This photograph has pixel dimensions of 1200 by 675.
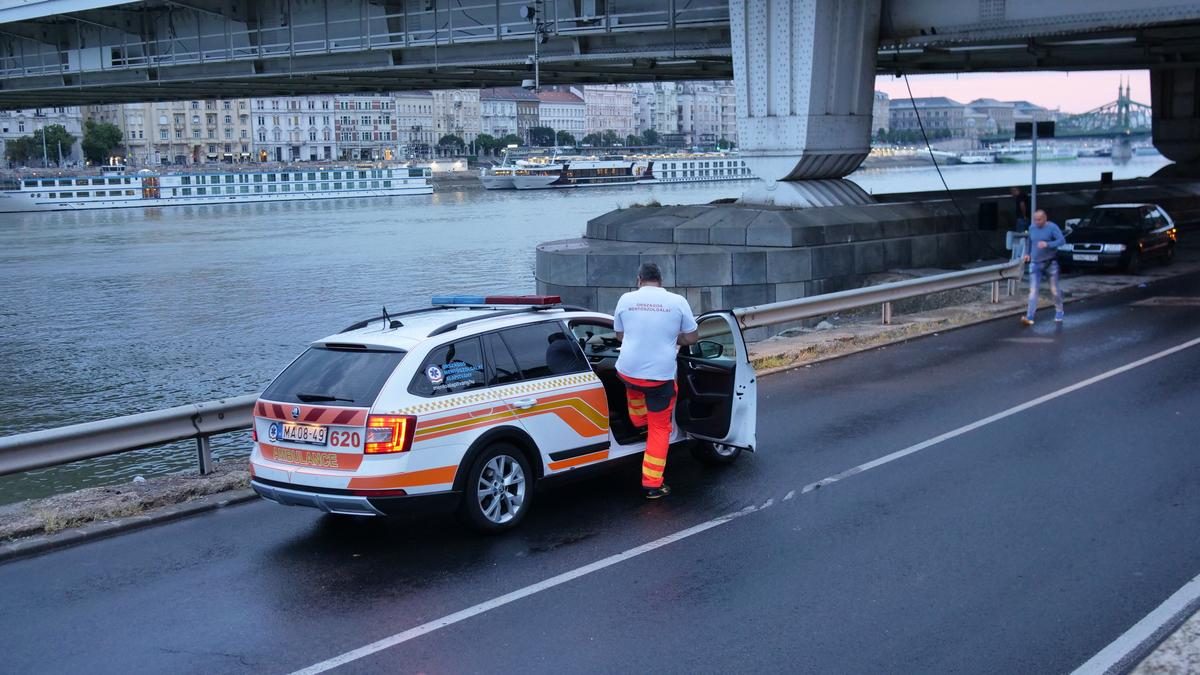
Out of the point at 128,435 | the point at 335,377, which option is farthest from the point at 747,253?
the point at 335,377

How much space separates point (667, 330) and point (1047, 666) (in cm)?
367

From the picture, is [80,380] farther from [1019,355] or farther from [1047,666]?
[1047,666]

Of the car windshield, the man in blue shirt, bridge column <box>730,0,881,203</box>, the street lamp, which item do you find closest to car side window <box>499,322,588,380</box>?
the man in blue shirt

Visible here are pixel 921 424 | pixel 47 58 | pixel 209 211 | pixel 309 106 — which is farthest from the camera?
pixel 309 106

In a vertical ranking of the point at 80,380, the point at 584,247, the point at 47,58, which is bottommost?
the point at 80,380

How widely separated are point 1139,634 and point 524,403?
12.8ft

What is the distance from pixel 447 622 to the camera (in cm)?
653

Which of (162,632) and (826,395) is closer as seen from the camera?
(162,632)

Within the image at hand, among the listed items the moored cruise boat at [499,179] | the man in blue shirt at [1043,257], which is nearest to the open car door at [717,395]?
the man in blue shirt at [1043,257]

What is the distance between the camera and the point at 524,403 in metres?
8.23

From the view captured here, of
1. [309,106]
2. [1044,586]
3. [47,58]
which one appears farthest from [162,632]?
[309,106]

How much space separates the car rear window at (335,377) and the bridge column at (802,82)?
17033 mm

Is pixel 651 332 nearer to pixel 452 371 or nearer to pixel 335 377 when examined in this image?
pixel 452 371

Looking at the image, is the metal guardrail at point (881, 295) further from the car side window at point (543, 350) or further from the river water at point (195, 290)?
the river water at point (195, 290)
